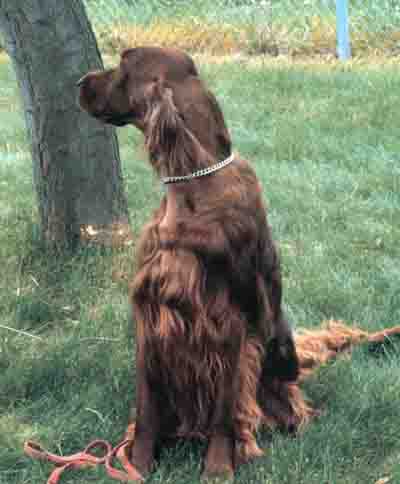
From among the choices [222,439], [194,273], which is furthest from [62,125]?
[222,439]

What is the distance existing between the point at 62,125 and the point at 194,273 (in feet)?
5.55

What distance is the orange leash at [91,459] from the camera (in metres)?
2.58

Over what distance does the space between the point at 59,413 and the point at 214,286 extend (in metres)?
0.88

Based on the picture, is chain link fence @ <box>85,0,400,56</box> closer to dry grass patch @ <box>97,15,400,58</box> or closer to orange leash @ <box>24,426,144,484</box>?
dry grass patch @ <box>97,15,400,58</box>

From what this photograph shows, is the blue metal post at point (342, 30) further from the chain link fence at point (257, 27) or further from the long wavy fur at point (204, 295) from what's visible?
the long wavy fur at point (204, 295)

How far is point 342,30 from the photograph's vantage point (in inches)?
320

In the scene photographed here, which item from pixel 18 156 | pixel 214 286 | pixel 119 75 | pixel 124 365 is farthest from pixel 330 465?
pixel 18 156

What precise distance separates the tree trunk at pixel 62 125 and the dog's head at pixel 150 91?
1344mm

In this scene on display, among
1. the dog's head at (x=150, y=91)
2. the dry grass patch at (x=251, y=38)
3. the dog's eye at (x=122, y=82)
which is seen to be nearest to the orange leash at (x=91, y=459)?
the dog's head at (x=150, y=91)

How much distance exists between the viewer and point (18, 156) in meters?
5.97

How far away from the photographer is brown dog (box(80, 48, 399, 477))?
7.89 ft

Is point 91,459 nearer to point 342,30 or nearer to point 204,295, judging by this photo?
point 204,295

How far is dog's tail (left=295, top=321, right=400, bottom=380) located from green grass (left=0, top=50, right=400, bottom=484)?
6 cm

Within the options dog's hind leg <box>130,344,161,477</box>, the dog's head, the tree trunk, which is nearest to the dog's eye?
the dog's head
